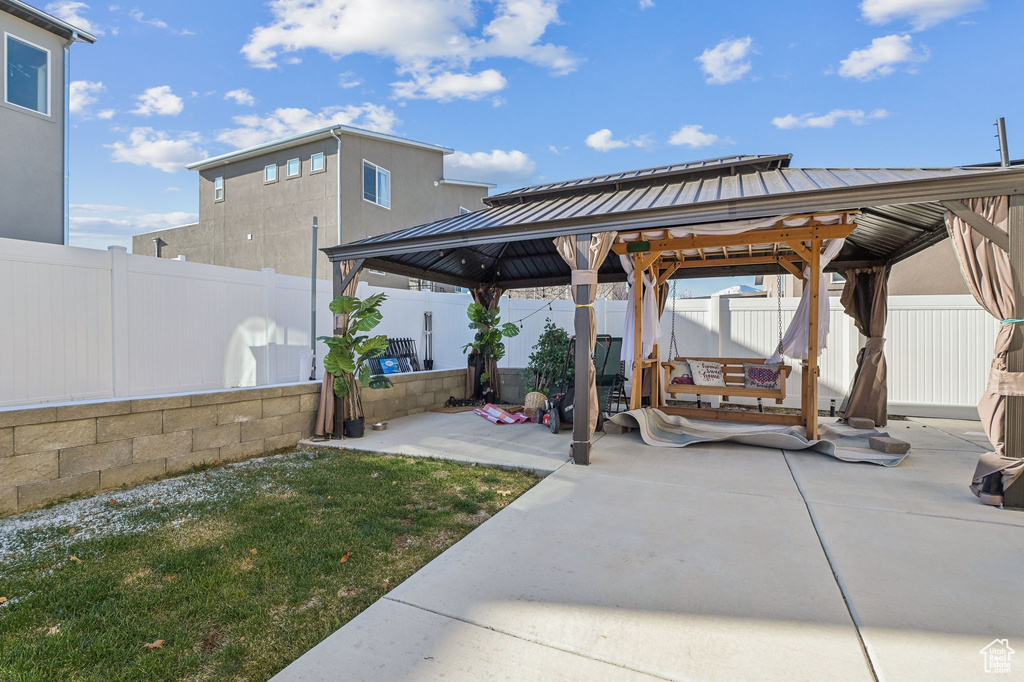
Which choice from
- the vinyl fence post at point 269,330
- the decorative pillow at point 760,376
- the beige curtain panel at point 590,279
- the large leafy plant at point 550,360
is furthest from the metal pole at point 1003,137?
the vinyl fence post at point 269,330

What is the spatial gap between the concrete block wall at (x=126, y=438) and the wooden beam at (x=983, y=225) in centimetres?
640

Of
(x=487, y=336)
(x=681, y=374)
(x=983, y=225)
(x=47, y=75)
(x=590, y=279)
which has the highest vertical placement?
(x=47, y=75)

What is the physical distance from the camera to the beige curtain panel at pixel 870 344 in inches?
248

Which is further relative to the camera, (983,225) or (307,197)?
(307,197)

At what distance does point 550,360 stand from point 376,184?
784 centimetres

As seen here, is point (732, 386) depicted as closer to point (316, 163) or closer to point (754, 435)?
point (754, 435)

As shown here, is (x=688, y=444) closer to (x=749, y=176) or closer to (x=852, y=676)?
(x=749, y=176)

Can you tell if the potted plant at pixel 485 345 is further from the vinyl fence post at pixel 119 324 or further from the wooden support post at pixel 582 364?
the vinyl fence post at pixel 119 324

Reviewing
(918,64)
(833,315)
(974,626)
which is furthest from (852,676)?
(918,64)

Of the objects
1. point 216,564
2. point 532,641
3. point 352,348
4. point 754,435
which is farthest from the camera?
point 352,348

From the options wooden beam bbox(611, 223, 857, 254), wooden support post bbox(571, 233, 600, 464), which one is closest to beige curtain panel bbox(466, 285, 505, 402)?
wooden beam bbox(611, 223, 857, 254)

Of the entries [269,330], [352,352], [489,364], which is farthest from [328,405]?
[489,364]

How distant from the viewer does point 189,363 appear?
535cm

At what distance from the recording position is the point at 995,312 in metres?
3.50
